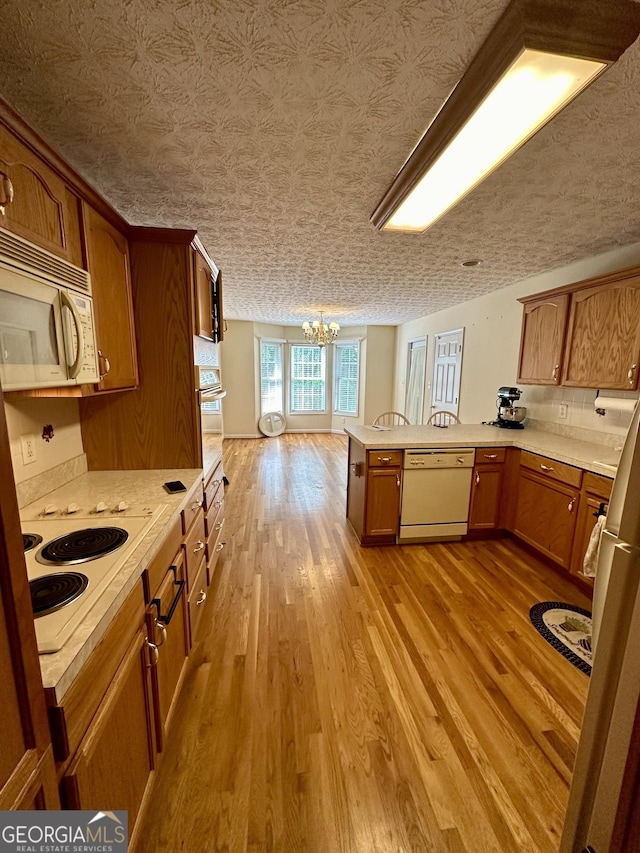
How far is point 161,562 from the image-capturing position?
1313 mm

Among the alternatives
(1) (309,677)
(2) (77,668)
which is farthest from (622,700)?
(1) (309,677)

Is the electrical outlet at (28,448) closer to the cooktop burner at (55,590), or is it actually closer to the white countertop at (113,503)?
the white countertop at (113,503)

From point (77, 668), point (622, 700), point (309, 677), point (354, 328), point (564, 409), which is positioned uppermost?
point (354, 328)

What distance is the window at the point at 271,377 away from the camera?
731cm

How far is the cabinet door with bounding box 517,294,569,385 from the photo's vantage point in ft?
9.18

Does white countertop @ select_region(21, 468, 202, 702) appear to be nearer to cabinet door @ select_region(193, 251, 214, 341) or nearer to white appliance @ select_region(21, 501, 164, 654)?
white appliance @ select_region(21, 501, 164, 654)

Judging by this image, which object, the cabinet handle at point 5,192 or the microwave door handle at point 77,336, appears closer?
the cabinet handle at point 5,192

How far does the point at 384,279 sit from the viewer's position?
376 centimetres

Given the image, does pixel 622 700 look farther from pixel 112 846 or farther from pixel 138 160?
pixel 138 160

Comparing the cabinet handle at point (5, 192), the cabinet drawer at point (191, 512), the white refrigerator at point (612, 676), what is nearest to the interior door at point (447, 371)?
the cabinet drawer at point (191, 512)

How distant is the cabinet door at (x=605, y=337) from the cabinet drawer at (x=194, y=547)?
9.44 ft

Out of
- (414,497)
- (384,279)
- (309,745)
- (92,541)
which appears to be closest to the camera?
(92,541)

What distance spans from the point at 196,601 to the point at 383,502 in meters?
1.63

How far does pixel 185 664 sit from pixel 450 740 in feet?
4.05
